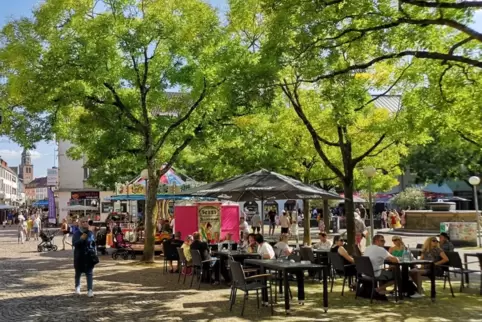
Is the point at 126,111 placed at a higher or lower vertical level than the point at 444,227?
higher

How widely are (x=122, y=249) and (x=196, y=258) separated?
28.6 ft

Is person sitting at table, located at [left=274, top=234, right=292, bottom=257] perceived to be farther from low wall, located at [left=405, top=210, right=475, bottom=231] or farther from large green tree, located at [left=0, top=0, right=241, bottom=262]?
low wall, located at [left=405, top=210, right=475, bottom=231]

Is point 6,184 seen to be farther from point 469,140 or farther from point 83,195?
point 469,140

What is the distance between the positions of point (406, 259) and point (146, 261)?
10352 mm

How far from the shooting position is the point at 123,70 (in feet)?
58.0

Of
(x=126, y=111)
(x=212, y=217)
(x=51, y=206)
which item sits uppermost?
(x=126, y=111)

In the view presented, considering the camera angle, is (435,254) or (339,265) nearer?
(339,265)

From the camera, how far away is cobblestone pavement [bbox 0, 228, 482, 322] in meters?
9.58

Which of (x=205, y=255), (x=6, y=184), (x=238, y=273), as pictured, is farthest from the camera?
(x=6, y=184)

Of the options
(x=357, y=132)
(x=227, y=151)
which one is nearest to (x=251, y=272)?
(x=357, y=132)

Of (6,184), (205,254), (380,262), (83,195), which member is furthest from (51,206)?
(6,184)

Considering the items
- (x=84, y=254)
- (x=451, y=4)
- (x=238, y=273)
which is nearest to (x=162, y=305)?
(x=238, y=273)

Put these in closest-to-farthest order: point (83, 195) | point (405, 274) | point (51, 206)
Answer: point (405, 274) < point (51, 206) < point (83, 195)

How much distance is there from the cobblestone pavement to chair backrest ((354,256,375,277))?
2.01ft
